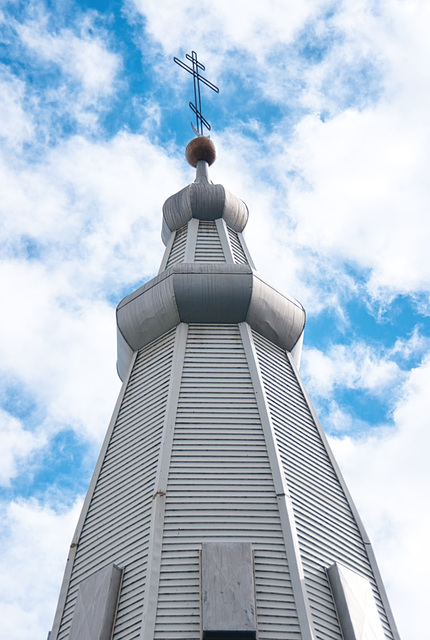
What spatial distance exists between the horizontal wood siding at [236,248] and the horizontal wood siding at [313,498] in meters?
3.54

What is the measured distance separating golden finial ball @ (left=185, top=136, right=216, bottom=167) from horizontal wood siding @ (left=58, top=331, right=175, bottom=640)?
30.1ft

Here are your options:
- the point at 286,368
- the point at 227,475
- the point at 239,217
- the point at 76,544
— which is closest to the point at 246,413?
the point at 227,475

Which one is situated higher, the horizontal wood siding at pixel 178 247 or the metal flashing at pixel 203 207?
the metal flashing at pixel 203 207

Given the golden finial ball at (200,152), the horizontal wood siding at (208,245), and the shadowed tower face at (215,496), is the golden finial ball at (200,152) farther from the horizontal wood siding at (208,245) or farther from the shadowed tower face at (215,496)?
the shadowed tower face at (215,496)

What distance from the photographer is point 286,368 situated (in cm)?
1664

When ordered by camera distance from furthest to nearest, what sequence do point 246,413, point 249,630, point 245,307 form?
point 245,307 → point 246,413 → point 249,630

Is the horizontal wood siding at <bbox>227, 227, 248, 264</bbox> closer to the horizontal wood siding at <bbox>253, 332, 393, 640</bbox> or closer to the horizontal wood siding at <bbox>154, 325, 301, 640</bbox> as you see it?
the horizontal wood siding at <bbox>253, 332, 393, 640</bbox>

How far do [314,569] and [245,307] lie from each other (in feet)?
20.7

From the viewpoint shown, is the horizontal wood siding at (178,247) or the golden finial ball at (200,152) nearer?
the horizontal wood siding at (178,247)

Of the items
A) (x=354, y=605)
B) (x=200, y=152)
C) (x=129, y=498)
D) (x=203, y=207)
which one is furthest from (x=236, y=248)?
(x=354, y=605)

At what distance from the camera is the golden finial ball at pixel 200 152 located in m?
23.9

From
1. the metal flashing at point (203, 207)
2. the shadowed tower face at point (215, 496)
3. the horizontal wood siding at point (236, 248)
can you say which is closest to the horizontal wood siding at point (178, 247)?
the metal flashing at point (203, 207)

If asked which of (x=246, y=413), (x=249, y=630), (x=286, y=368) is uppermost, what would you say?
(x=286, y=368)

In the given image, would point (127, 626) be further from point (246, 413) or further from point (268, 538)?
point (246, 413)
